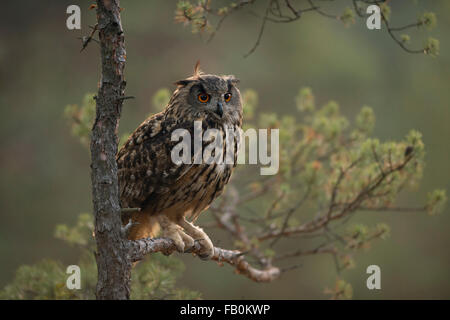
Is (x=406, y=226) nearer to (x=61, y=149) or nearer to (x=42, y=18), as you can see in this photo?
(x=61, y=149)

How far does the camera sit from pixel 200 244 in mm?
2137

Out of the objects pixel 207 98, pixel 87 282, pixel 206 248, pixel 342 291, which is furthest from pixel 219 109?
pixel 342 291

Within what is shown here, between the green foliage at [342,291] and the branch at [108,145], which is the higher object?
the branch at [108,145]

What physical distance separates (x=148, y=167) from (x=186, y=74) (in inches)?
155

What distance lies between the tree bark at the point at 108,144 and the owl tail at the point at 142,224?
0.70 m

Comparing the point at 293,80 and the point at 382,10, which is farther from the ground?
the point at 293,80

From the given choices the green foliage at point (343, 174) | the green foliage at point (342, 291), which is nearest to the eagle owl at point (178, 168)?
the green foliage at point (343, 174)

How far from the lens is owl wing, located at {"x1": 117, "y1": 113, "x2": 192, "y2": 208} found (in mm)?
1975

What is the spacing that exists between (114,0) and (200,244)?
44.5 inches

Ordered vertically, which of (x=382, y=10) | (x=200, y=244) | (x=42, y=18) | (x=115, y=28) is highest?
(x=42, y=18)

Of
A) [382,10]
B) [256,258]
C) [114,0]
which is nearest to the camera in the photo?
[114,0]

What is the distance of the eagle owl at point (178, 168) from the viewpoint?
78.2 inches

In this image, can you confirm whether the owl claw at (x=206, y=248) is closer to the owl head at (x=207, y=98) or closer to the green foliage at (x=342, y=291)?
the owl head at (x=207, y=98)
